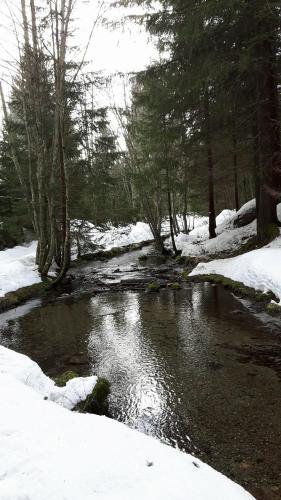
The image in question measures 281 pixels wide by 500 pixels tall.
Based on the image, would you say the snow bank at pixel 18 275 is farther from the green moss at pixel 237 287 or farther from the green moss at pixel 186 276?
the green moss at pixel 237 287

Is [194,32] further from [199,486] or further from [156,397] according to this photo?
[199,486]

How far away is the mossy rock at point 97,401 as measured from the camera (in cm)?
468

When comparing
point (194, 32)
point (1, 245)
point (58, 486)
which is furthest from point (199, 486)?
point (1, 245)

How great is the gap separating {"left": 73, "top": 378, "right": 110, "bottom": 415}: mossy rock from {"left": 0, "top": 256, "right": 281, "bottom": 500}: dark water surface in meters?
0.17

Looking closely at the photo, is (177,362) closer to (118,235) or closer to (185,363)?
(185,363)

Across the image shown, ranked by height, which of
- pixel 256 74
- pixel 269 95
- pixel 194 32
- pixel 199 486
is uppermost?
pixel 194 32

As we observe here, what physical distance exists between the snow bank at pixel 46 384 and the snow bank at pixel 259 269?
18.0 feet

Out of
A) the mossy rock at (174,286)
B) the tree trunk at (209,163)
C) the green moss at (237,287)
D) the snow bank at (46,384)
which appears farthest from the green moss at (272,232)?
the snow bank at (46,384)

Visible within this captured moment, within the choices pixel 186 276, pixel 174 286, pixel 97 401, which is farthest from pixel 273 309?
pixel 186 276

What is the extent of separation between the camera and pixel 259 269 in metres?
9.88

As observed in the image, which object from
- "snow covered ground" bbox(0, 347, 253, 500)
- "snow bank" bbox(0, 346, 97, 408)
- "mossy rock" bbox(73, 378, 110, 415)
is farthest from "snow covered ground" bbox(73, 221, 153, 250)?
"snow covered ground" bbox(0, 347, 253, 500)

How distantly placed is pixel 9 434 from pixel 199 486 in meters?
1.61

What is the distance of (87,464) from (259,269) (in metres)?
8.15

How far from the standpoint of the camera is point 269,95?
450 inches
